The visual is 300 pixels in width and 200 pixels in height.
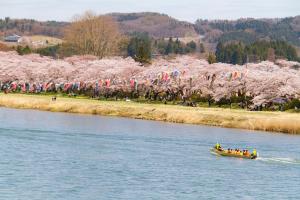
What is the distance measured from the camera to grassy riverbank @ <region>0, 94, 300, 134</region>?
8850 cm

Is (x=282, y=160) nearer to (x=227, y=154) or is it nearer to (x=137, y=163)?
(x=227, y=154)

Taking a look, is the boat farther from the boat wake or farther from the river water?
the boat wake

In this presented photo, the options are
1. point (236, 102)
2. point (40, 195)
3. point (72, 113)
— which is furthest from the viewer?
point (236, 102)

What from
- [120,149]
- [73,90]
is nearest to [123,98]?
[73,90]

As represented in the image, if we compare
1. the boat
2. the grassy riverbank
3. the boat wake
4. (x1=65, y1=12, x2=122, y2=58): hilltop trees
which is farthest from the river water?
(x1=65, y1=12, x2=122, y2=58): hilltop trees

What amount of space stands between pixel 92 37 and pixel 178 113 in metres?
94.2

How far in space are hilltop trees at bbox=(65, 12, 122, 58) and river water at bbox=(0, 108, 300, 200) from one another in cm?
9831

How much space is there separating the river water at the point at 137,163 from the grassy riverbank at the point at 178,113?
265 cm

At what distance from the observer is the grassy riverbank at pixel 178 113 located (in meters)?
88.5

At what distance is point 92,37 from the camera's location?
618ft

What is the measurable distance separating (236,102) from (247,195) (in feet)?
207

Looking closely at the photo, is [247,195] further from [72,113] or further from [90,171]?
[72,113]

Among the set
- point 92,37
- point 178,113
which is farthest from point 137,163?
point 92,37

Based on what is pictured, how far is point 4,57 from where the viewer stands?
6270 inches
